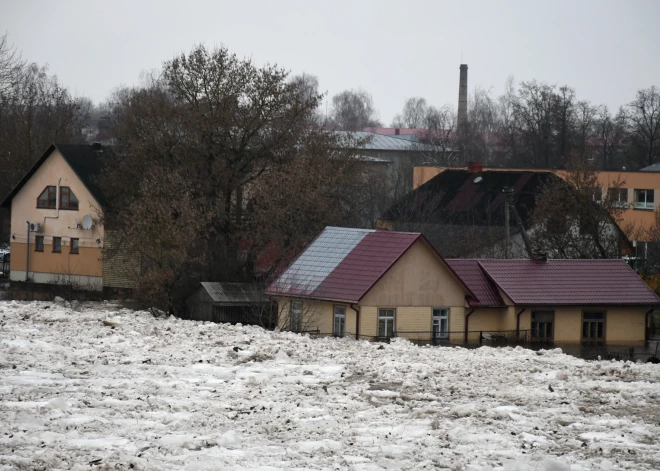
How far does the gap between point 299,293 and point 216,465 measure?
828 inches

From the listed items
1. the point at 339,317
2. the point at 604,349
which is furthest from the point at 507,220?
the point at 339,317

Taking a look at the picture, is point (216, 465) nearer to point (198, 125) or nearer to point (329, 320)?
point (329, 320)

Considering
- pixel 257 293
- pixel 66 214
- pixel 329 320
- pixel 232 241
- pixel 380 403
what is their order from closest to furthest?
pixel 380 403
pixel 329 320
pixel 257 293
pixel 232 241
pixel 66 214

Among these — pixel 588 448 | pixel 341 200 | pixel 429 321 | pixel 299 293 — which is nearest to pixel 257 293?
pixel 299 293

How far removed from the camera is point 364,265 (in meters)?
34.2

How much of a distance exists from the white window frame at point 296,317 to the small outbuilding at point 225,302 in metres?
1.96

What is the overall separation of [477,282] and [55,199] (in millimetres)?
26685

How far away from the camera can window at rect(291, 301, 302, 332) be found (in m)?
32.5

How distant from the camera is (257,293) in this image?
3759 centimetres

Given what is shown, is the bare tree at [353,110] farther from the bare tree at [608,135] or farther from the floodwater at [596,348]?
the floodwater at [596,348]

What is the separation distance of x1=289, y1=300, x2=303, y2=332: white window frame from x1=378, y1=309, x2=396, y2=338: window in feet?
8.22

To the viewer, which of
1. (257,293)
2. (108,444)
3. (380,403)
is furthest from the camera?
(257,293)

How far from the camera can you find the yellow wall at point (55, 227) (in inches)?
2095

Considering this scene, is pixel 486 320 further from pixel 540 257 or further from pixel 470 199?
pixel 470 199
